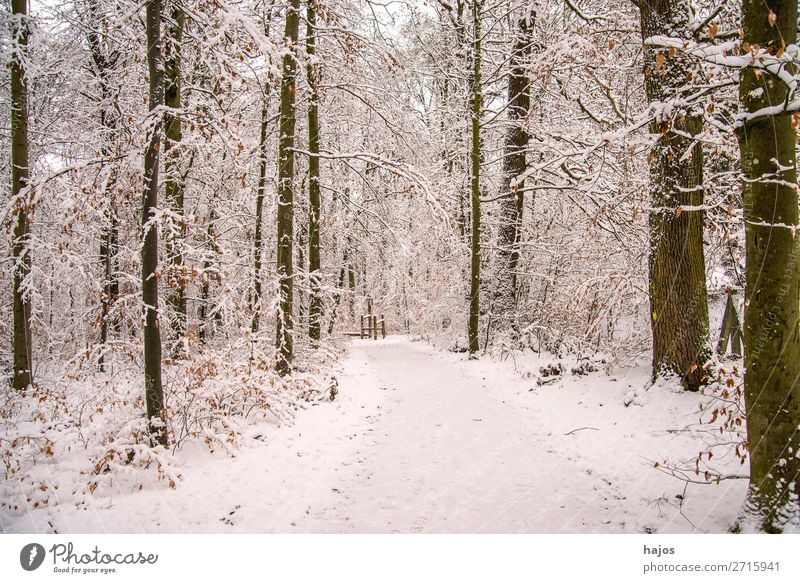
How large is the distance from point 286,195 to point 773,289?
7.19 m

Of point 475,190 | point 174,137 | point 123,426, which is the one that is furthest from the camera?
point 475,190

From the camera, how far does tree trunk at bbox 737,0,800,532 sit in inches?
99.5

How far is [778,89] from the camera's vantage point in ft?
8.37

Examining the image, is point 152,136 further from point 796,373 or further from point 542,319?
point 542,319

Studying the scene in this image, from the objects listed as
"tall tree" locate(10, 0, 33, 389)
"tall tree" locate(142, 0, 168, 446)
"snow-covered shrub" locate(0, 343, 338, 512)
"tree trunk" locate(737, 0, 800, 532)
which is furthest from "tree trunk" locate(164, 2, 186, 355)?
"tree trunk" locate(737, 0, 800, 532)

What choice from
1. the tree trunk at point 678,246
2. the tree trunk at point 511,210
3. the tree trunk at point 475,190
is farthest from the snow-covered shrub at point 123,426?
the tree trunk at point 511,210

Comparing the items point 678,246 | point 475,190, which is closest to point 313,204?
point 475,190

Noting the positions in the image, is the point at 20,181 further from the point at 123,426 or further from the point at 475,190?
the point at 475,190

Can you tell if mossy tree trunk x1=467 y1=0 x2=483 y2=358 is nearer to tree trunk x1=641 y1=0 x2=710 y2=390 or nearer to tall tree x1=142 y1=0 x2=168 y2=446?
tree trunk x1=641 y1=0 x2=710 y2=390

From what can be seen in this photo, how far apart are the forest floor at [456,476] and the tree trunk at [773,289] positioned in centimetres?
45

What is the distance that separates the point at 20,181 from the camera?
20.6 feet

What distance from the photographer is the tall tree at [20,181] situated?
20.7 ft

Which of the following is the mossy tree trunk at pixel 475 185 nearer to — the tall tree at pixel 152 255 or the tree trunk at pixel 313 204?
the tree trunk at pixel 313 204
